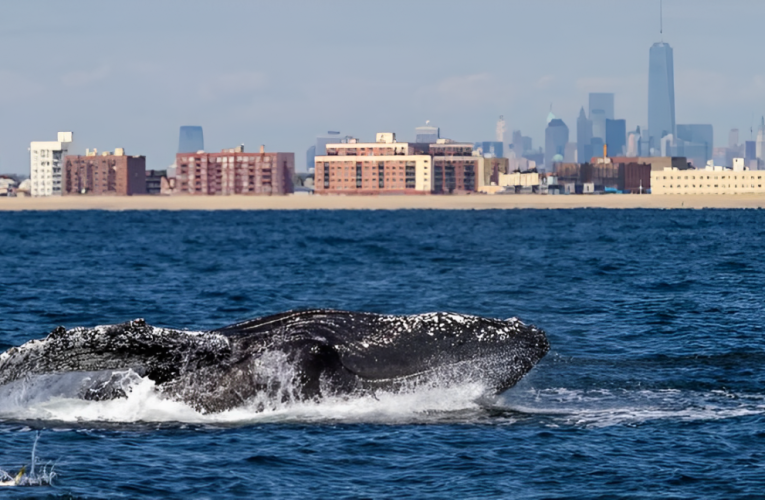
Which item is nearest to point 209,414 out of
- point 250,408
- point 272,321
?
point 250,408

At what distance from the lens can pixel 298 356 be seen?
13.1m

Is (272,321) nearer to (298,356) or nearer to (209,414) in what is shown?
(298,356)

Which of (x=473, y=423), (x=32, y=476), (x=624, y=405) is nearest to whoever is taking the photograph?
(x=32, y=476)

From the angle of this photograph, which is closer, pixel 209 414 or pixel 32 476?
pixel 32 476

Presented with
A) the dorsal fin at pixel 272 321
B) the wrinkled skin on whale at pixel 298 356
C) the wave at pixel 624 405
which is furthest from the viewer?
the wave at pixel 624 405

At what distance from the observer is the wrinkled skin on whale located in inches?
502

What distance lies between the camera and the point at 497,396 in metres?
14.8

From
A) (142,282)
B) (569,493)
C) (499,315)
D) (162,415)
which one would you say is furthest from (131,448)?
(142,282)

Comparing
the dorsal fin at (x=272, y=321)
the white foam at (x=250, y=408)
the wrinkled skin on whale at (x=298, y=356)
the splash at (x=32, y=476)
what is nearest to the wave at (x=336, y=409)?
the white foam at (x=250, y=408)

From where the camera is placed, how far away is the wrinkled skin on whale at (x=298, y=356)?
12.8 metres

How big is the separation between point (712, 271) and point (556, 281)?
704 cm

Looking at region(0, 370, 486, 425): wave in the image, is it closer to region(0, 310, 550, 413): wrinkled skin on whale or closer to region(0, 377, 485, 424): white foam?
region(0, 377, 485, 424): white foam

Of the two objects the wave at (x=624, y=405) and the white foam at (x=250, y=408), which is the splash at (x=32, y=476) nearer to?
the white foam at (x=250, y=408)

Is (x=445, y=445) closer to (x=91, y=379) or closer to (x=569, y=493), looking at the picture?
(x=569, y=493)
